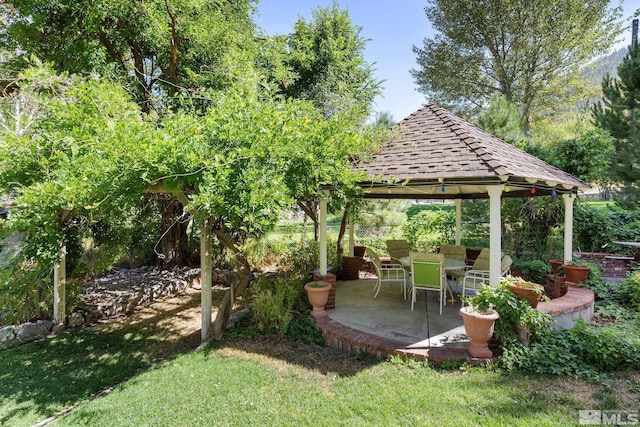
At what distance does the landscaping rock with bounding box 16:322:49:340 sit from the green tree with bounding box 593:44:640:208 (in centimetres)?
1956

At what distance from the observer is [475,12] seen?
17.5m

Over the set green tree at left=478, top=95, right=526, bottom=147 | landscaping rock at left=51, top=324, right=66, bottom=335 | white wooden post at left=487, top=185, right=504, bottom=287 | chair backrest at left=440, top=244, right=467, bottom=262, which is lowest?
landscaping rock at left=51, top=324, right=66, bottom=335

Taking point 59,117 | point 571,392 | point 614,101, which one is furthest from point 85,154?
point 614,101

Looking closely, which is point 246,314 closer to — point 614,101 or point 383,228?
point 383,228

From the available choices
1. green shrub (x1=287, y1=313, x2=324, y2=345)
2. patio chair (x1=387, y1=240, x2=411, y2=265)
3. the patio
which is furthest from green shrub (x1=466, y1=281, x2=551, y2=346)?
patio chair (x1=387, y1=240, x2=411, y2=265)

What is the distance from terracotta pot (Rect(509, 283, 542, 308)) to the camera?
5.04m

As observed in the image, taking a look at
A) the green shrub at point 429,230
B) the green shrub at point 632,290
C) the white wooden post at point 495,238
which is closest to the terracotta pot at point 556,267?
the green shrub at point 632,290

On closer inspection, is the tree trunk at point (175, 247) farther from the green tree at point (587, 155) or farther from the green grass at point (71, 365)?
the green tree at point (587, 155)

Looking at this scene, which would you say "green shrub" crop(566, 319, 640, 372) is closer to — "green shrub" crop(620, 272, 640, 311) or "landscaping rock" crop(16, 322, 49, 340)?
"green shrub" crop(620, 272, 640, 311)

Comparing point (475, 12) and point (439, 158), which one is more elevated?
point (475, 12)

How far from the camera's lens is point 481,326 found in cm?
480

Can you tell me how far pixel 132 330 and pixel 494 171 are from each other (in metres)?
8.65

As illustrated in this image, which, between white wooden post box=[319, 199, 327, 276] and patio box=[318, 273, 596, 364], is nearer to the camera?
patio box=[318, 273, 596, 364]

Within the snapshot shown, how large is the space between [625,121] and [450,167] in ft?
46.6
